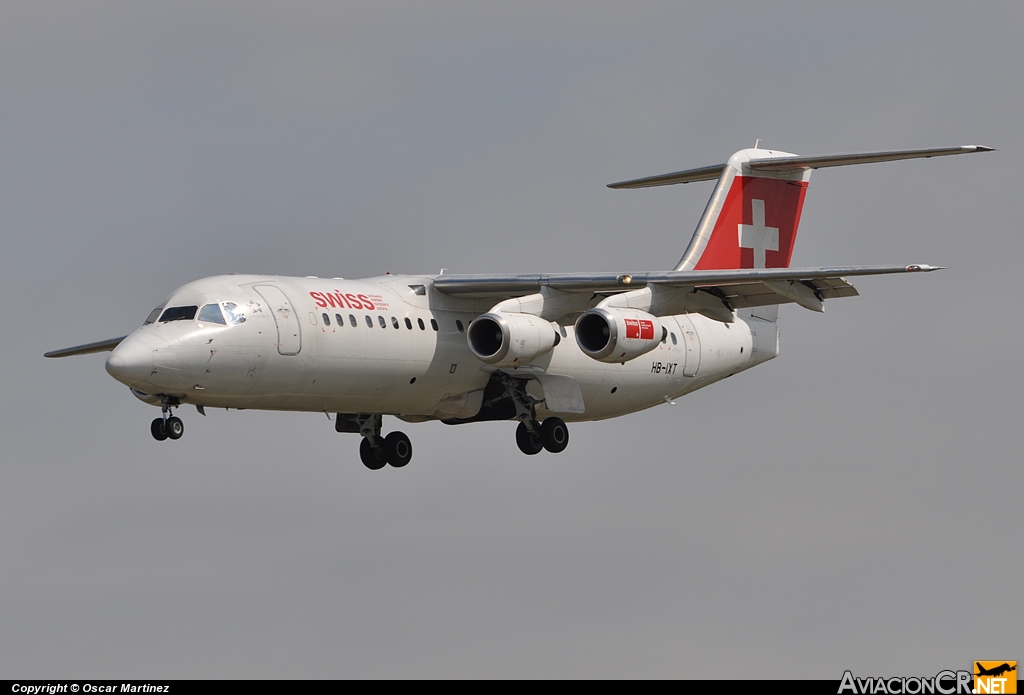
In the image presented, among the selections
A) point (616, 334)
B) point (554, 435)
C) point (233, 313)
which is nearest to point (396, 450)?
point (554, 435)

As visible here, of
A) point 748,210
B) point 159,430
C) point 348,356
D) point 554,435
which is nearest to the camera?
point 159,430

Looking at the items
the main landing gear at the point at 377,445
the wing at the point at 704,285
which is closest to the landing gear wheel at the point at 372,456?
the main landing gear at the point at 377,445

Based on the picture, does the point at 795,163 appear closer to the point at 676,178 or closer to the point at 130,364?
the point at 676,178

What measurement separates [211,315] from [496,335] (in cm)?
357

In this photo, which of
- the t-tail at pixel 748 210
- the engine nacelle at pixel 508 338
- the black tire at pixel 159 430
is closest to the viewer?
the black tire at pixel 159 430

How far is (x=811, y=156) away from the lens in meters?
24.5

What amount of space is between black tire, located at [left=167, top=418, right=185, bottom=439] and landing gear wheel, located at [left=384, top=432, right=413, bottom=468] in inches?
182

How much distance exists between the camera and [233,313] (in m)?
20.8

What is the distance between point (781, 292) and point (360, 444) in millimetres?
6371

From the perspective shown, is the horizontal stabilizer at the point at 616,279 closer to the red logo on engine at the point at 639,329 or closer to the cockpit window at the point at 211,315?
the red logo on engine at the point at 639,329

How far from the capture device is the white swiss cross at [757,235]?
25828 mm

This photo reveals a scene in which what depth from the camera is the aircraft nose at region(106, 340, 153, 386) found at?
19.9m

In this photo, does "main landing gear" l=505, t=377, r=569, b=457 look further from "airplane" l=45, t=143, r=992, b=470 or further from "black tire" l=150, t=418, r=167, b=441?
"black tire" l=150, t=418, r=167, b=441

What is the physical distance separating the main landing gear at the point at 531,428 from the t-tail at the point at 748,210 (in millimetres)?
3039
